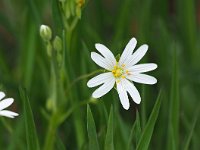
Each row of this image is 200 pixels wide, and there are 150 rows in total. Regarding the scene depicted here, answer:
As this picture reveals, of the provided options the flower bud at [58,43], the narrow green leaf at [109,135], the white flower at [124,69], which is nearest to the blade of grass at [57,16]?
the flower bud at [58,43]

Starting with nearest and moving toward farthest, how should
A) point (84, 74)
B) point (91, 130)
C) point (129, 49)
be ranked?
1. point (91, 130)
2. point (129, 49)
3. point (84, 74)

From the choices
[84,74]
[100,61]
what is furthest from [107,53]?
[84,74]

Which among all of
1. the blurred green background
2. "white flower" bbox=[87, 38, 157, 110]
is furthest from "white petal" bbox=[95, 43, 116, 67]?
the blurred green background

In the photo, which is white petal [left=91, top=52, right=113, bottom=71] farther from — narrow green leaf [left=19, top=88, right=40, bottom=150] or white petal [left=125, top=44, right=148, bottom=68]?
narrow green leaf [left=19, top=88, right=40, bottom=150]

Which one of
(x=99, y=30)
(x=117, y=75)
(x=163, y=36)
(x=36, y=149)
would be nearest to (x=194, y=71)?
(x=163, y=36)

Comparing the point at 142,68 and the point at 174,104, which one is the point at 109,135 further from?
the point at 174,104

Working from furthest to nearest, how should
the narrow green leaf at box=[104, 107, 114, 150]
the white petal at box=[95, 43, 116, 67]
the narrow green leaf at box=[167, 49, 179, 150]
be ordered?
the narrow green leaf at box=[167, 49, 179, 150], the white petal at box=[95, 43, 116, 67], the narrow green leaf at box=[104, 107, 114, 150]
